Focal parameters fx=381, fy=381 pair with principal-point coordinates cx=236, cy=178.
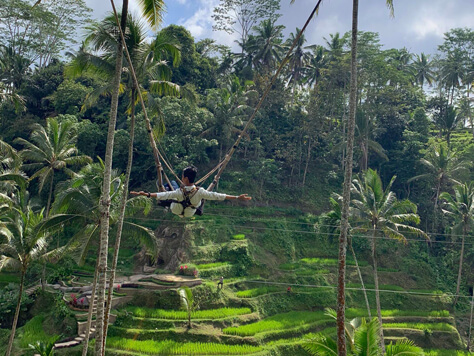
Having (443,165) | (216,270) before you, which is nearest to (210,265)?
(216,270)

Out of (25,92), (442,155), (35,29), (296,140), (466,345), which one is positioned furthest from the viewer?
(35,29)

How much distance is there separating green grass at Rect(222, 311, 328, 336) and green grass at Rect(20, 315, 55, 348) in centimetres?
816

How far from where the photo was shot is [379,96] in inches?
1431

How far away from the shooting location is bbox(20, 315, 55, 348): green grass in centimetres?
1636

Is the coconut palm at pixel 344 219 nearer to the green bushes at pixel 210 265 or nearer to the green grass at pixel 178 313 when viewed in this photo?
the green grass at pixel 178 313

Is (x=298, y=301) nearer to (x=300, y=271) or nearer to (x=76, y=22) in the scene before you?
(x=300, y=271)

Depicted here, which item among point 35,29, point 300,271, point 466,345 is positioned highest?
point 35,29

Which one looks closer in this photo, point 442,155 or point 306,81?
point 442,155

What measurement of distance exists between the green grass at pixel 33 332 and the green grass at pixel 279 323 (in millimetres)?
8164

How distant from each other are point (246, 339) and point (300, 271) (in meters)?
8.09

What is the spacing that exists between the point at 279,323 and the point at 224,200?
9.02m

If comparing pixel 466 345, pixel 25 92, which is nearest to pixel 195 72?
pixel 25 92

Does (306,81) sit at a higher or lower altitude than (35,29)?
lower

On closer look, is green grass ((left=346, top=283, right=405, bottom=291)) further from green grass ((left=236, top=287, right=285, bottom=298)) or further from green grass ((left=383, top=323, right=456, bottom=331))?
green grass ((left=236, top=287, right=285, bottom=298))
